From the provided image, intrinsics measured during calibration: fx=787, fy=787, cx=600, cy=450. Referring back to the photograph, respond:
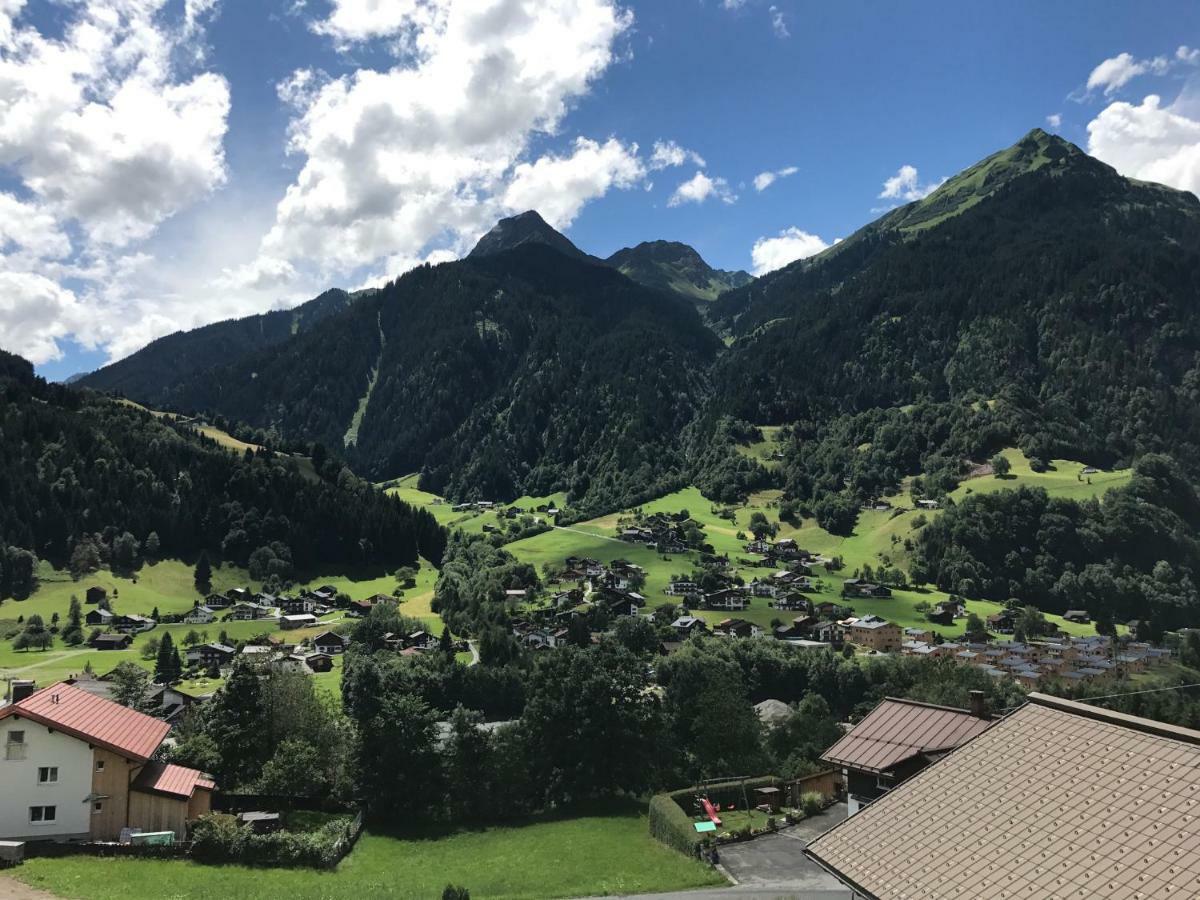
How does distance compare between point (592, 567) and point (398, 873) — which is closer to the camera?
point (398, 873)

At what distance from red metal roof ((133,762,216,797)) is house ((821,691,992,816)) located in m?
30.3

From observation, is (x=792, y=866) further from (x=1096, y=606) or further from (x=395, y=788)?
(x=1096, y=606)

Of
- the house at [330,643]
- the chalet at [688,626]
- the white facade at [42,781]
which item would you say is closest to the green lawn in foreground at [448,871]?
the white facade at [42,781]

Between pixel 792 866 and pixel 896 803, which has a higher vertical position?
pixel 896 803

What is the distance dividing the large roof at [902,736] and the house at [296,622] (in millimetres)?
130222

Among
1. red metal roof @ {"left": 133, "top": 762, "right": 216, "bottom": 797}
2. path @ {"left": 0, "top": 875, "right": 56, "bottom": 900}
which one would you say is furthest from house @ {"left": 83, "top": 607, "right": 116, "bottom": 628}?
path @ {"left": 0, "top": 875, "right": 56, "bottom": 900}

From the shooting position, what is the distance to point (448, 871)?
39250mm

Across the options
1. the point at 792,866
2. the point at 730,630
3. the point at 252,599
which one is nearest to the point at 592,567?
the point at 730,630

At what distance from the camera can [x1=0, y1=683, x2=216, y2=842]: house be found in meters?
34.9

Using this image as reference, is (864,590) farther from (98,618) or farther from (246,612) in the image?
(98,618)

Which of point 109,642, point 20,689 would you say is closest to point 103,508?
point 109,642

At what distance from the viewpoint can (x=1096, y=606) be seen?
577 ft

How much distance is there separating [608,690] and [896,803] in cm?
4013

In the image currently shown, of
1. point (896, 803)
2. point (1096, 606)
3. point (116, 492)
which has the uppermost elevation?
point (116, 492)
